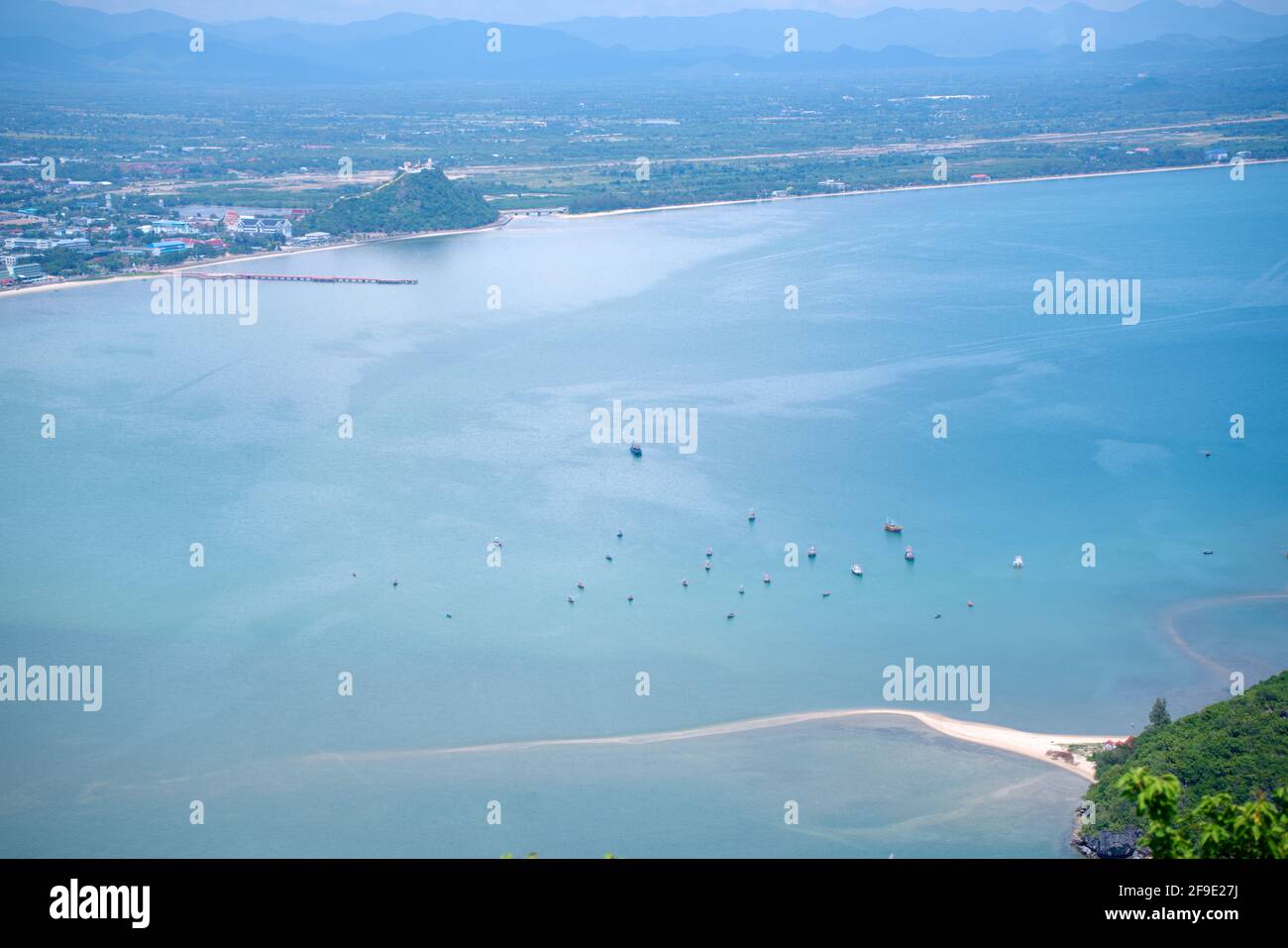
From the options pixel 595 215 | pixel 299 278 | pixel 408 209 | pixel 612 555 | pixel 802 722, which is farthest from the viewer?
pixel 595 215

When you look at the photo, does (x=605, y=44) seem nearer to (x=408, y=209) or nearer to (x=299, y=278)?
(x=408, y=209)

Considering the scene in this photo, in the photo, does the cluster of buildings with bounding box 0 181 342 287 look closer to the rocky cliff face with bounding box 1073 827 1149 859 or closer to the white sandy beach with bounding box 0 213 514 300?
the white sandy beach with bounding box 0 213 514 300

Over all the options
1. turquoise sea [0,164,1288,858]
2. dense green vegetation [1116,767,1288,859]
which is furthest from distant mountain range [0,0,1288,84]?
dense green vegetation [1116,767,1288,859]

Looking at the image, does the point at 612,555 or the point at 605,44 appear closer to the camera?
the point at 612,555

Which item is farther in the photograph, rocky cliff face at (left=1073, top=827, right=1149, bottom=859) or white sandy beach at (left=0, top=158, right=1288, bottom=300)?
white sandy beach at (left=0, top=158, right=1288, bottom=300)

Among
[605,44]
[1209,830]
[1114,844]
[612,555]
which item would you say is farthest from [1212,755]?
[605,44]

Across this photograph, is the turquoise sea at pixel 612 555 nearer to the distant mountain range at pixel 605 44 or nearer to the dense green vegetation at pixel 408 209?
the dense green vegetation at pixel 408 209

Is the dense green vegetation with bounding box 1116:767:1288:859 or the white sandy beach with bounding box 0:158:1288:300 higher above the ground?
the white sandy beach with bounding box 0:158:1288:300
